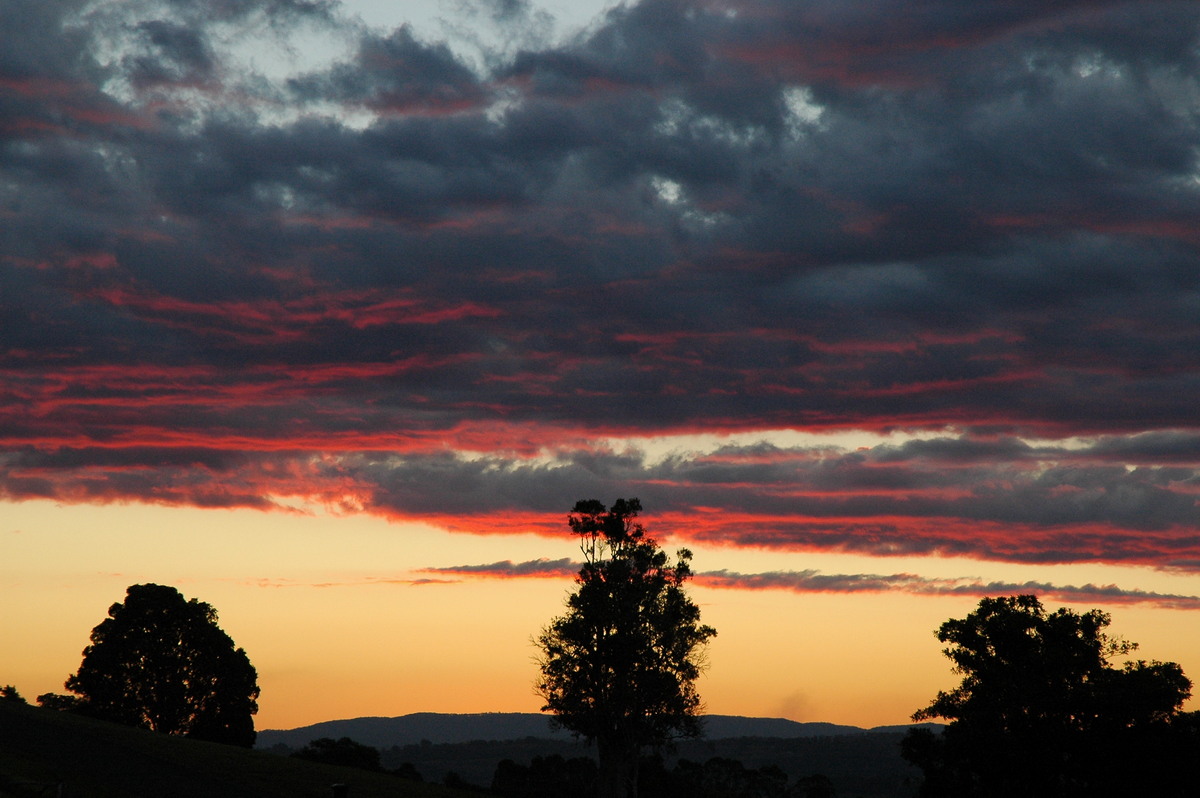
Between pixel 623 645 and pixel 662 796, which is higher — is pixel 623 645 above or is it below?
above

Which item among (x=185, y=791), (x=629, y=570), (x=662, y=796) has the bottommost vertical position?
(x=662, y=796)

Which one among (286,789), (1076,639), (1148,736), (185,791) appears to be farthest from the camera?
(1076,639)

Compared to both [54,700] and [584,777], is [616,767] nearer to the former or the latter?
[584,777]

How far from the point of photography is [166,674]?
9131 cm

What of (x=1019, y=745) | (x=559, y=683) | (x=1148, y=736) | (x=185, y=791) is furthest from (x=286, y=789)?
(x=1148, y=736)

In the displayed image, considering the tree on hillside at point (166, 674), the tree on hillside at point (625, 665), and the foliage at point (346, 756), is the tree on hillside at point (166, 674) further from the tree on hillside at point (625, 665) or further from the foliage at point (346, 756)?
the tree on hillside at point (625, 665)

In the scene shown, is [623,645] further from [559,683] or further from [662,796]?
[662,796]

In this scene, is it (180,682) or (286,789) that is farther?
(180,682)

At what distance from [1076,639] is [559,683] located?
32.6 meters

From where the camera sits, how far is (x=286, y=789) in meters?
52.5

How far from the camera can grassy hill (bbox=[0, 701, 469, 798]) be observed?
45.4 meters

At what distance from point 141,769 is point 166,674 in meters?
42.2

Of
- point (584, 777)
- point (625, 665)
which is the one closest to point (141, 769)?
point (625, 665)

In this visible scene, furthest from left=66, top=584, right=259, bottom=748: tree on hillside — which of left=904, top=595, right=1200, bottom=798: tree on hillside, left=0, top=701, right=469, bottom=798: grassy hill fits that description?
left=904, top=595, right=1200, bottom=798: tree on hillside
